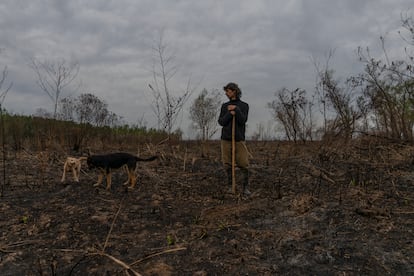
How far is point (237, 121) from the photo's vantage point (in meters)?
4.87

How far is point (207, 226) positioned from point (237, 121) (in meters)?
1.81

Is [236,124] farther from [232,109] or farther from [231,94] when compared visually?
[231,94]

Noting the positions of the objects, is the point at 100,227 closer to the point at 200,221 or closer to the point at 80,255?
the point at 80,255

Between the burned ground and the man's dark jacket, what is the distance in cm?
86

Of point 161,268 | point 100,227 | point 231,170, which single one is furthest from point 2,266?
point 231,170

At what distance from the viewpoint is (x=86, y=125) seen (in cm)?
876

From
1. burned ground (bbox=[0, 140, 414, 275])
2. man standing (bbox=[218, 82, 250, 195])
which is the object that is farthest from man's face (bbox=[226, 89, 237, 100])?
burned ground (bbox=[0, 140, 414, 275])

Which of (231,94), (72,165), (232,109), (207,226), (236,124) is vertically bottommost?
(207,226)

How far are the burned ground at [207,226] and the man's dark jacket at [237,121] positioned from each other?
0.86 meters

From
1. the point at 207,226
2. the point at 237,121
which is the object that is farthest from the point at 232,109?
the point at 207,226

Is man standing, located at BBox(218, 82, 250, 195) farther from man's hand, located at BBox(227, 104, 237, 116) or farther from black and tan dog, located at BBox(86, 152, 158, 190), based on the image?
black and tan dog, located at BBox(86, 152, 158, 190)

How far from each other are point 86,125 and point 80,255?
6206mm

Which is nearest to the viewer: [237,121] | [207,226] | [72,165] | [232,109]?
[207,226]

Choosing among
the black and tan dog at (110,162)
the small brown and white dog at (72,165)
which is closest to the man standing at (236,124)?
the black and tan dog at (110,162)
